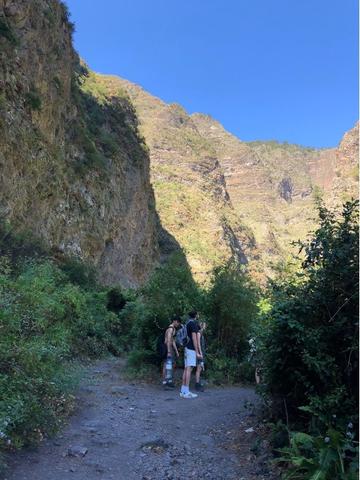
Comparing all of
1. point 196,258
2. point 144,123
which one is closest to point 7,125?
point 196,258

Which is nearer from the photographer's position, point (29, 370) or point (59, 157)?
point (29, 370)

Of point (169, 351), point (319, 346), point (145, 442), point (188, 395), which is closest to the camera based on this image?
point (319, 346)

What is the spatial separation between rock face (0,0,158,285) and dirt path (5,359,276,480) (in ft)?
39.0

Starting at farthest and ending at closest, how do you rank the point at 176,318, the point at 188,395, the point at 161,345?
the point at 176,318 → the point at 161,345 → the point at 188,395

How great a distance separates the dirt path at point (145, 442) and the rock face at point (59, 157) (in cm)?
1188

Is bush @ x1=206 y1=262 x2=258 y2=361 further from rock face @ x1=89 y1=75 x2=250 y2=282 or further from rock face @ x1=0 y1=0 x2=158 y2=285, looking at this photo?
rock face @ x1=89 y1=75 x2=250 y2=282

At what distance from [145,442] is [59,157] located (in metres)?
19.8

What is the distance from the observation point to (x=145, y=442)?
19.4 ft

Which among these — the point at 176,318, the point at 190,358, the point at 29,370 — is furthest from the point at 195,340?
the point at 29,370

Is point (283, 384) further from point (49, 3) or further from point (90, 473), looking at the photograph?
point (49, 3)

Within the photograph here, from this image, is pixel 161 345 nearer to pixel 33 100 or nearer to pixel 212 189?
pixel 33 100

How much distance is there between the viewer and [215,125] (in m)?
188

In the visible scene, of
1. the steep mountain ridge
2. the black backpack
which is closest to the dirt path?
the black backpack

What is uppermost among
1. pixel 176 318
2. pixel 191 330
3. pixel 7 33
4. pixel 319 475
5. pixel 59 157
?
pixel 7 33
